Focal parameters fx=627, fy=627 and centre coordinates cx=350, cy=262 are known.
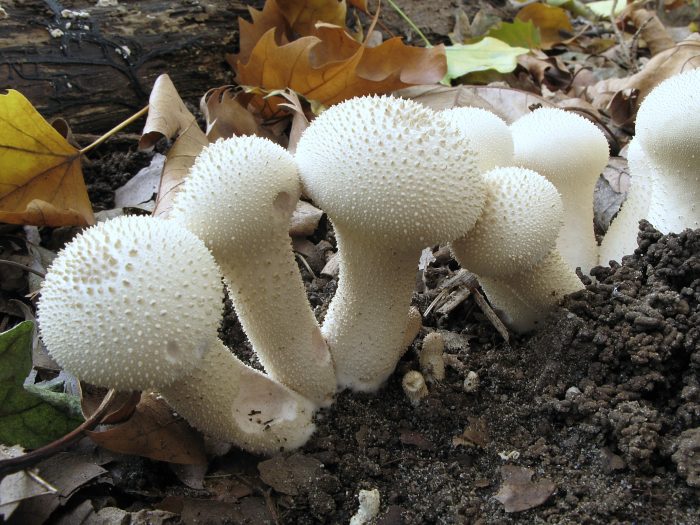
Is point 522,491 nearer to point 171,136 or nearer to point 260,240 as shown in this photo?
point 260,240

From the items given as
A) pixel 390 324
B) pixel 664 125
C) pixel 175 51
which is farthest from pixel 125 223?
pixel 175 51

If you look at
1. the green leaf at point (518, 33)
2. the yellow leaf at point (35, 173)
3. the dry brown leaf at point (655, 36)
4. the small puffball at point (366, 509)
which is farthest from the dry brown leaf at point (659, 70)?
the yellow leaf at point (35, 173)

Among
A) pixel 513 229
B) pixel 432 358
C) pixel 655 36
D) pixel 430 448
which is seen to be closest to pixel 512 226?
pixel 513 229

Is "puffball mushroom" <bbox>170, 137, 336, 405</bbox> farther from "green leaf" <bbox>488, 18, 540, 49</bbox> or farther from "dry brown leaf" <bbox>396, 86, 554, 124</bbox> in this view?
"green leaf" <bbox>488, 18, 540, 49</bbox>

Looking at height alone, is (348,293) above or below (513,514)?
above

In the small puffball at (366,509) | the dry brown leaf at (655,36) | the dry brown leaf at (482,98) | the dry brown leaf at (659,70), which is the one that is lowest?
the small puffball at (366,509)

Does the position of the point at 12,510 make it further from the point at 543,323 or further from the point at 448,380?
the point at 543,323

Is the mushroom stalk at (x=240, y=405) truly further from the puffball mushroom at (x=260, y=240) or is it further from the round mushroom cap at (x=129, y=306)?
the round mushroom cap at (x=129, y=306)

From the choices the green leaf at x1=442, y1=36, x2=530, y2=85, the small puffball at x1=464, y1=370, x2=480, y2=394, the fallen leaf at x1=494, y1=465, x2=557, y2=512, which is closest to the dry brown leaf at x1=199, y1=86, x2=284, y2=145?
the green leaf at x1=442, y1=36, x2=530, y2=85
